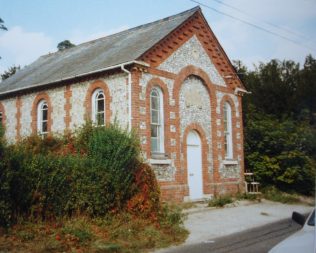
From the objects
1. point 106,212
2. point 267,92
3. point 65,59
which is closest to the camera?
point 106,212

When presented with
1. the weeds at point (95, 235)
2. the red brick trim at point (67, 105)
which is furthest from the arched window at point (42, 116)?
the weeds at point (95, 235)

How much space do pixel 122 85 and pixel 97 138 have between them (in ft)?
14.2

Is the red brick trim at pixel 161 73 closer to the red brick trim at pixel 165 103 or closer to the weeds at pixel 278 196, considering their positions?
the red brick trim at pixel 165 103

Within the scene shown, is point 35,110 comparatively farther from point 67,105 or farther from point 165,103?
point 165,103

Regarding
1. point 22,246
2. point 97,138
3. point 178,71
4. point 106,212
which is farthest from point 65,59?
point 22,246

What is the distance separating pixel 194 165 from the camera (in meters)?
18.8

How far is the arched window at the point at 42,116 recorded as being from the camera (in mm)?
19977

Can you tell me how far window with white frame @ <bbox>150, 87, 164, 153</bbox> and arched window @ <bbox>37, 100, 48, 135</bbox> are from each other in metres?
5.84

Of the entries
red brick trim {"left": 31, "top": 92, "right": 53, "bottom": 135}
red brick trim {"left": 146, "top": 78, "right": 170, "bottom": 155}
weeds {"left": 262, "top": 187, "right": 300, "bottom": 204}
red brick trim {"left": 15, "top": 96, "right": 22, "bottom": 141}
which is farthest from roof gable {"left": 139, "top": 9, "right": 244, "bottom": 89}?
red brick trim {"left": 15, "top": 96, "right": 22, "bottom": 141}

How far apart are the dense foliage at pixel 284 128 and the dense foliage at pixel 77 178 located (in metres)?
10.9

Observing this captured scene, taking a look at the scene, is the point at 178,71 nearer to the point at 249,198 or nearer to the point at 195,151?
the point at 195,151

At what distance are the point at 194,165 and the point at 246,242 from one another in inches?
326

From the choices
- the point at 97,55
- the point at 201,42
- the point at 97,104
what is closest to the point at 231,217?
the point at 97,104

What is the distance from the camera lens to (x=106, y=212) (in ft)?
39.5
